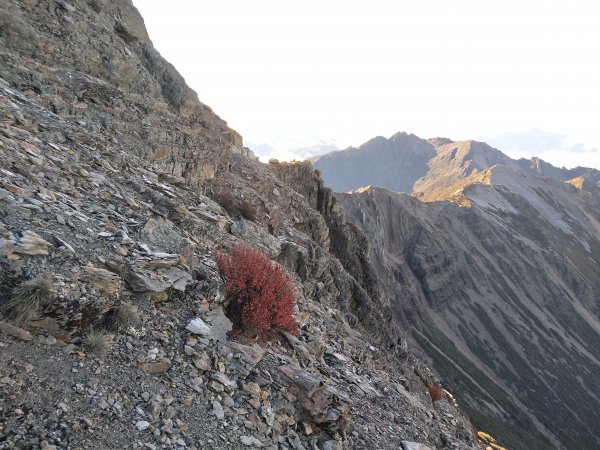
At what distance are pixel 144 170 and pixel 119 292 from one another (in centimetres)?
945

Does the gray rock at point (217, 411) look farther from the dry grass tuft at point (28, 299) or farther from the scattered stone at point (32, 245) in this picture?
the scattered stone at point (32, 245)

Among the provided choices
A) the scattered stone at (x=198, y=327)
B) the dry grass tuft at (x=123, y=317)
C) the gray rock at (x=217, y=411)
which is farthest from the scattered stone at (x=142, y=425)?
the scattered stone at (x=198, y=327)

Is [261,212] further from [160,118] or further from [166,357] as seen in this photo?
[166,357]

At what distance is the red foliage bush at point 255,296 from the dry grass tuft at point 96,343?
3797 millimetres

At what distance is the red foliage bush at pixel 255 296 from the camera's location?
11.7m

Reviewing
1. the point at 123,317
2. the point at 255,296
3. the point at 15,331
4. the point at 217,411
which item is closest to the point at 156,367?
the point at 123,317

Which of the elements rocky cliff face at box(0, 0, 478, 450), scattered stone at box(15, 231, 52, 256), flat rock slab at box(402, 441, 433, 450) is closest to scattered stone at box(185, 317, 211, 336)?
rocky cliff face at box(0, 0, 478, 450)

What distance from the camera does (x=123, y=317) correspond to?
353 inches

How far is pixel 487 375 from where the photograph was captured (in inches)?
6624

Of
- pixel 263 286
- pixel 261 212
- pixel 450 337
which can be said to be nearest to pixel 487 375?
pixel 450 337

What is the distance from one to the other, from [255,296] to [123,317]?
3.93 m

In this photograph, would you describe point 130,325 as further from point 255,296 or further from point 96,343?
point 255,296

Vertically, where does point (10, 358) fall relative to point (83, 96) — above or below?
below

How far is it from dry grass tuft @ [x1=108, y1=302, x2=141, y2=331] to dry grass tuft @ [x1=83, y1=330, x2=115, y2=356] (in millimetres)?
500
